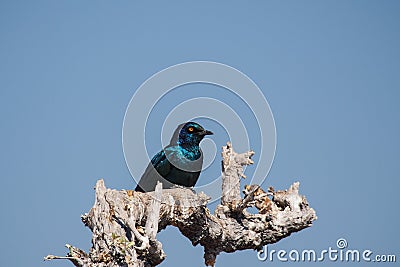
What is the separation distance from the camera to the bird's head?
410 inches

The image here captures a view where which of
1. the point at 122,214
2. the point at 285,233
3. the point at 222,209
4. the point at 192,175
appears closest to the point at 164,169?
the point at 192,175

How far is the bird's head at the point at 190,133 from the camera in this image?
10.4 metres

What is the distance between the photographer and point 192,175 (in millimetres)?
10344

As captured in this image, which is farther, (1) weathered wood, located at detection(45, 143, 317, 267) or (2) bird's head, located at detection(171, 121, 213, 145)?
(2) bird's head, located at detection(171, 121, 213, 145)

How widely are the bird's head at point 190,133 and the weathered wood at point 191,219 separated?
0.60m

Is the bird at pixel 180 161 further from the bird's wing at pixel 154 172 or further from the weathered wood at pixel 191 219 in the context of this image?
the weathered wood at pixel 191 219

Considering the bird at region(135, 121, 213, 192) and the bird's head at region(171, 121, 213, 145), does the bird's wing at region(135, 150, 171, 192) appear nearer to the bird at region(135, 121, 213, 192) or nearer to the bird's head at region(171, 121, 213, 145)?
the bird at region(135, 121, 213, 192)

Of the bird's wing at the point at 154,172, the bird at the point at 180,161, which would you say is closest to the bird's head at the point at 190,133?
the bird at the point at 180,161

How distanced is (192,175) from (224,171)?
606 mm

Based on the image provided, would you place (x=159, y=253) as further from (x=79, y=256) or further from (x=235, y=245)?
(x=235, y=245)

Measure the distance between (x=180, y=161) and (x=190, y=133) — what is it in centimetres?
47

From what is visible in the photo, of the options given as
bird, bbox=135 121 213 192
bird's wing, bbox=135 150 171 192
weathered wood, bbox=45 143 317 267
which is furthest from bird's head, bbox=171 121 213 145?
weathered wood, bbox=45 143 317 267

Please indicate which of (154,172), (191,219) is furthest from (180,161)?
(191,219)

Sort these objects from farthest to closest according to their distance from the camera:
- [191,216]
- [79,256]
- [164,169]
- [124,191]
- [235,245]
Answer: [164,169], [235,245], [191,216], [124,191], [79,256]
